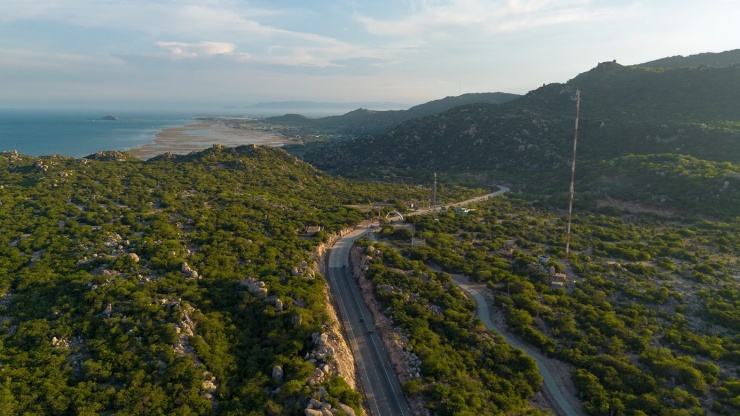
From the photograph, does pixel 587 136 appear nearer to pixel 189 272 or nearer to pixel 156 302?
pixel 189 272

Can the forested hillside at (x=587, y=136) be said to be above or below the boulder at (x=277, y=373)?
above

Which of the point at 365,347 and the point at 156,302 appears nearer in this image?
the point at 156,302

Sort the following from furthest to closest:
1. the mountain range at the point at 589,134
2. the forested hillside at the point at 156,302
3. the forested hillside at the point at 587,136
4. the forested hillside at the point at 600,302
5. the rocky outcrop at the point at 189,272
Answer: the mountain range at the point at 589,134
the forested hillside at the point at 587,136
the rocky outcrop at the point at 189,272
the forested hillside at the point at 600,302
the forested hillside at the point at 156,302

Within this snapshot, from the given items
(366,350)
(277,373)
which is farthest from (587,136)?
(277,373)

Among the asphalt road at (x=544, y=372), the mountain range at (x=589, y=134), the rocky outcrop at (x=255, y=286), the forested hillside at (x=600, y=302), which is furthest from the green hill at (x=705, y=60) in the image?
the rocky outcrop at (x=255, y=286)

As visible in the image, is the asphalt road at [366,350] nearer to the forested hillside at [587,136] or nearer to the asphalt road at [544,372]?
the asphalt road at [544,372]

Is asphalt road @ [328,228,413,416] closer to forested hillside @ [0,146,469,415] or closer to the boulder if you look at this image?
forested hillside @ [0,146,469,415]
